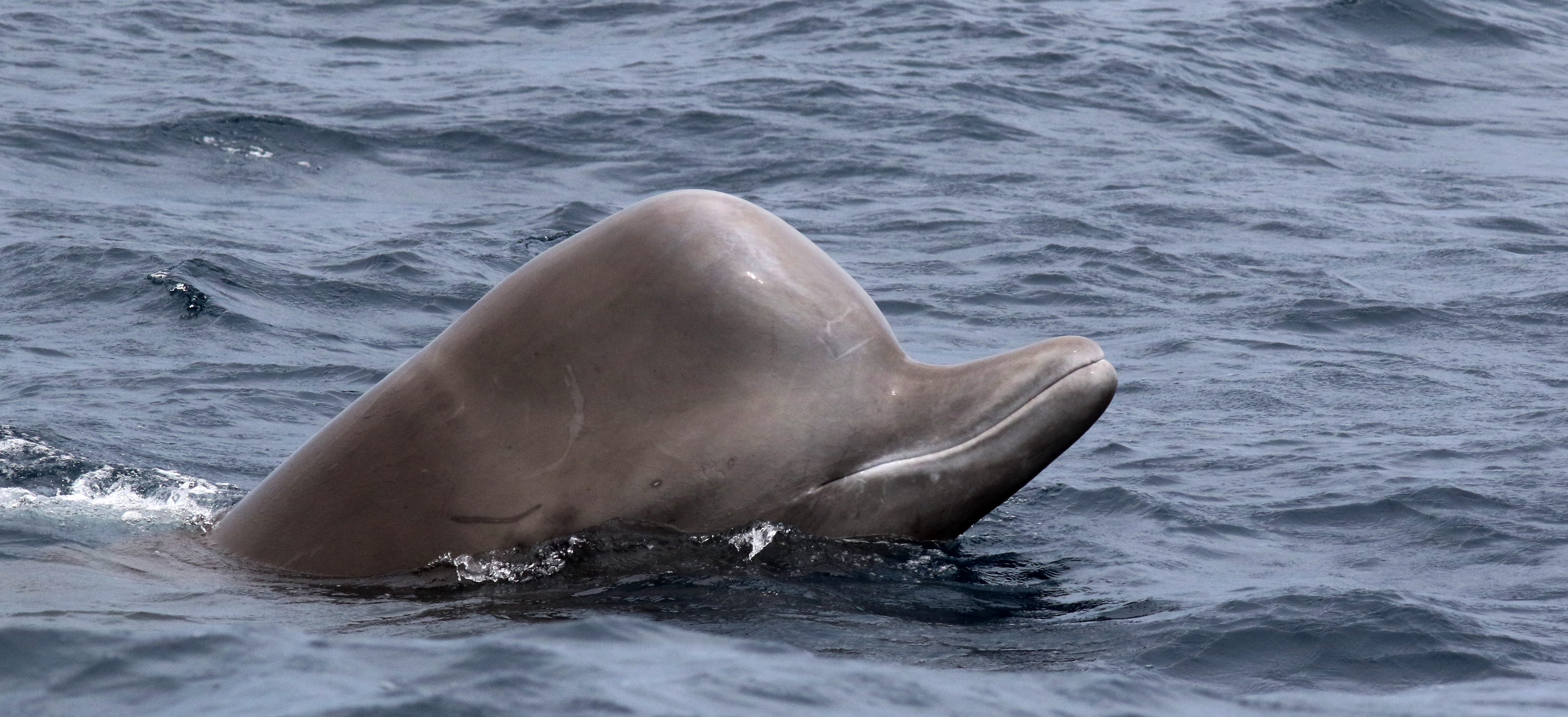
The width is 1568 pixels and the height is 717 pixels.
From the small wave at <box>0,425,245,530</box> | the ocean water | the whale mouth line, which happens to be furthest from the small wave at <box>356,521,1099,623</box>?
the small wave at <box>0,425,245,530</box>

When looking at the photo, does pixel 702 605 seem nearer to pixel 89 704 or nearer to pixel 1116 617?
pixel 1116 617

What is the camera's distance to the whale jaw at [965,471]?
19.9 feet

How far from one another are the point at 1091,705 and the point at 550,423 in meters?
2.13

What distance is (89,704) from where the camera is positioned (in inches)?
173

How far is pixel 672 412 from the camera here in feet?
19.2

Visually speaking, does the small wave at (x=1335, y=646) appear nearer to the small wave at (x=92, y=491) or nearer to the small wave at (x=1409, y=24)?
the small wave at (x=92, y=491)

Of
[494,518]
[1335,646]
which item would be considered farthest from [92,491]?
[1335,646]

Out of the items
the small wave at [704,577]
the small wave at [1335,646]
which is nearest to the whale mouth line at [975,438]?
the small wave at [704,577]

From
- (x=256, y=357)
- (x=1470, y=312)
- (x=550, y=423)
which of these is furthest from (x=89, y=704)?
(x=1470, y=312)

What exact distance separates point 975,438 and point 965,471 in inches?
4.9

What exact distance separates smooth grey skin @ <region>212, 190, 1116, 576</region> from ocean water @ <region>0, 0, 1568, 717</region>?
0.16 meters

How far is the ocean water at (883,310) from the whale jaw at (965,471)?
0.14m

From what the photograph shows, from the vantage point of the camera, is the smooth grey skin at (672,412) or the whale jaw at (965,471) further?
the whale jaw at (965,471)

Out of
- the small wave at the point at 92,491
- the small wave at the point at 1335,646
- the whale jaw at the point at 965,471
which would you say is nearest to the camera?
the small wave at the point at 1335,646
